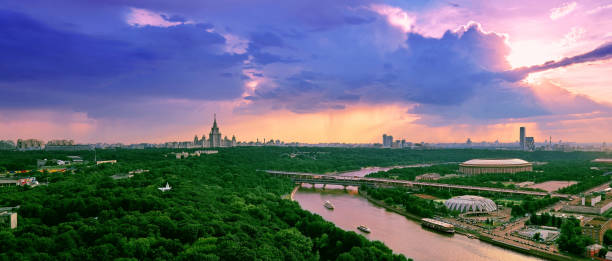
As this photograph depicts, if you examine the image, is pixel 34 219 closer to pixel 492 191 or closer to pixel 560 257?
pixel 560 257

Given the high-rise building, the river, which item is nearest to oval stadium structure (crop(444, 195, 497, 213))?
the river

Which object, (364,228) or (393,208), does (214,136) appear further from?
(364,228)

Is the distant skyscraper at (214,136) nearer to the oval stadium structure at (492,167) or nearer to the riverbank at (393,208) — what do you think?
the oval stadium structure at (492,167)

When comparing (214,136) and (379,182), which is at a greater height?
(214,136)

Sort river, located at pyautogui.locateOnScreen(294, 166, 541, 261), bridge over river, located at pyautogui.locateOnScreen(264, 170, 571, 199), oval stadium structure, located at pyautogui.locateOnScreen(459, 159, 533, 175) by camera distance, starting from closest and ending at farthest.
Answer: river, located at pyautogui.locateOnScreen(294, 166, 541, 261), bridge over river, located at pyautogui.locateOnScreen(264, 170, 571, 199), oval stadium structure, located at pyautogui.locateOnScreen(459, 159, 533, 175)

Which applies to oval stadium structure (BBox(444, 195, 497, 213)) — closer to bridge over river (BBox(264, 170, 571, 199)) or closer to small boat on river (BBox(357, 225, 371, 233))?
small boat on river (BBox(357, 225, 371, 233))

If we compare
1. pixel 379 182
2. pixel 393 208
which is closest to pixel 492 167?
pixel 379 182

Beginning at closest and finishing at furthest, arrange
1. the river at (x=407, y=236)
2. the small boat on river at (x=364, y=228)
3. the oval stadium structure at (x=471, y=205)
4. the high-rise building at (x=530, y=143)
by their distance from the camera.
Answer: the river at (x=407, y=236) → the small boat on river at (x=364, y=228) → the oval stadium structure at (x=471, y=205) → the high-rise building at (x=530, y=143)

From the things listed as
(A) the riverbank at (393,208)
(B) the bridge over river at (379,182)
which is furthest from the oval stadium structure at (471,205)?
(B) the bridge over river at (379,182)
